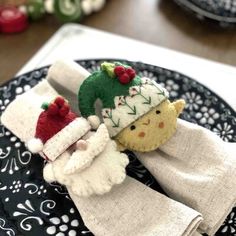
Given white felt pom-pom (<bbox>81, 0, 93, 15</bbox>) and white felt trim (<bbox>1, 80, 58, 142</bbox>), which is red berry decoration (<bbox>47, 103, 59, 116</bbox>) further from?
white felt pom-pom (<bbox>81, 0, 93, 15</bbox>)

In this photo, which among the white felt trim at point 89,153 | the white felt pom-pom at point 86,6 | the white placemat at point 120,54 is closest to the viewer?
the white felt trim at point 89,153

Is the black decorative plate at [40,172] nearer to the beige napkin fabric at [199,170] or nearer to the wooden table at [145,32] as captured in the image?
the beige napkin fabric at [199,170]

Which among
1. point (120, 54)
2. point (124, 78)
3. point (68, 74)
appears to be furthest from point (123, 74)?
point (120, 54)

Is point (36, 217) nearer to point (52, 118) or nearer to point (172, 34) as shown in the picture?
point (52, 118)

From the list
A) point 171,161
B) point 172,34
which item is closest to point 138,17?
point 172,34

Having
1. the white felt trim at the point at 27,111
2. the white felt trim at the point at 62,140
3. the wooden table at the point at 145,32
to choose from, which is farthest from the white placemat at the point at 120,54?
the white felt trim at the point at 62,140

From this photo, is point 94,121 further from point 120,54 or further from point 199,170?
point 120,54

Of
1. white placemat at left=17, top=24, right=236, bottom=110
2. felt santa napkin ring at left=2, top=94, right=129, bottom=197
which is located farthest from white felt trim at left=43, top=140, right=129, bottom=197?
white placemat at left=17, top=24, right=236, bottom=110
